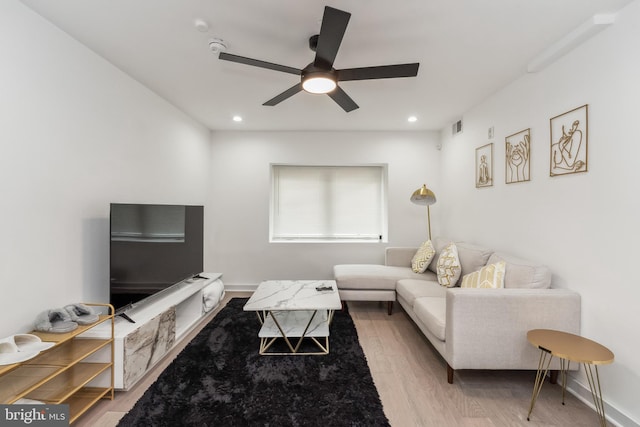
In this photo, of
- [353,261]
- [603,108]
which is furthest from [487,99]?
[353,261]

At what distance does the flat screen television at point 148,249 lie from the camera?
7.11 ft

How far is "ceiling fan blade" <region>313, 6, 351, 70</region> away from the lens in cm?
135

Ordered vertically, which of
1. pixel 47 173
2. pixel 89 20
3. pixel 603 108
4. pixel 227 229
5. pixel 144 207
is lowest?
pixel 227 229

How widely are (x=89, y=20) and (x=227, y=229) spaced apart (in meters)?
3.01

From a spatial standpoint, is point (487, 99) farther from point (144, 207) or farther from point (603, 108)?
point (144, 207)

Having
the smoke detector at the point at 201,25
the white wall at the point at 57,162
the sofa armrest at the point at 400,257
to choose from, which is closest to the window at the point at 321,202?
the sofa armrest at the point at 400,257

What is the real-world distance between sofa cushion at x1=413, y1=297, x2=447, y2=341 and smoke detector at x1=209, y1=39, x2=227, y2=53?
2672 mm

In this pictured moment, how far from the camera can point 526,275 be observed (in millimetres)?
2170

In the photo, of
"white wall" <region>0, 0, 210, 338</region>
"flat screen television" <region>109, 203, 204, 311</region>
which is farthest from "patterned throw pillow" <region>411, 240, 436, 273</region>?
"white wall" <region>0, 0, 210, 338</region>

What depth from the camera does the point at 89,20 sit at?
184 centimetres

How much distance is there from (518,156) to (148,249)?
139 inches

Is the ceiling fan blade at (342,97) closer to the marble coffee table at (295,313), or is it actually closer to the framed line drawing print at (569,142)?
the framed line drawing print at (569,142)

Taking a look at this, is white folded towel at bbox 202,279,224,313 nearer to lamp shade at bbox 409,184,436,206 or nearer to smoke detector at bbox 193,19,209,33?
smoke detector at bbox 193,19,209,33

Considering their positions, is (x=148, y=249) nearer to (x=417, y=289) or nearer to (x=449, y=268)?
(x=417, y=289)
